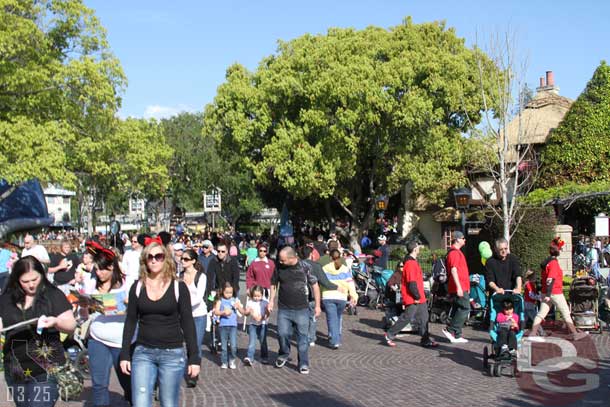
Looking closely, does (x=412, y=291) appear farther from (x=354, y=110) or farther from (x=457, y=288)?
(x=354, y=110)

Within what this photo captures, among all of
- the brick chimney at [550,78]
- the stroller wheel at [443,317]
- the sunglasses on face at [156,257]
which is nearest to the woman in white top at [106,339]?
the sunglasses on face at [156,257]

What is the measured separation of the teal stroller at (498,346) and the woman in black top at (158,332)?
17.5ft

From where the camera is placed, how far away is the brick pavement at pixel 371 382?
8289mm

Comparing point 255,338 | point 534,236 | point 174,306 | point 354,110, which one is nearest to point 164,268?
Answer: point 174,306

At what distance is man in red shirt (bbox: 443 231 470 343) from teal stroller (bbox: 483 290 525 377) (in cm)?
193

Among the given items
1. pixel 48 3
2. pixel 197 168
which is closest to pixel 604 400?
pixel 48 3

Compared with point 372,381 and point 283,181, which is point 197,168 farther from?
point 372,381

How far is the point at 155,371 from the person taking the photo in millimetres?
5371

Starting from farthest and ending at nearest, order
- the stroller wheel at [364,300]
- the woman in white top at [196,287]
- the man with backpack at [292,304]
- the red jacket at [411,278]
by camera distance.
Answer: the stroller wheel at [364,300] → the red jacket at [411,278] → the man with backpack at [292,304] → the woman in white top at [196,287]

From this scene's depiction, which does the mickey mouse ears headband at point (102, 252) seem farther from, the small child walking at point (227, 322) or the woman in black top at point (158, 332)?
the small child walking at point (227, 322)

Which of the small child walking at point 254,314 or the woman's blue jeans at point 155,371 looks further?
the small child walking at point 254,314

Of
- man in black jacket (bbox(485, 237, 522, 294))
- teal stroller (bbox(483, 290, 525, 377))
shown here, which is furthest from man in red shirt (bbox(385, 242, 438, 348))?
teal stroller (bbox(483, 290, 525, 377))

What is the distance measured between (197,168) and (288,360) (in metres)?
47.9

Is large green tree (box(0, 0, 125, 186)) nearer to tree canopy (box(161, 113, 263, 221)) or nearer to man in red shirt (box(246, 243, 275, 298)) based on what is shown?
man in red shirt (box(246, 243, 275, 298))
